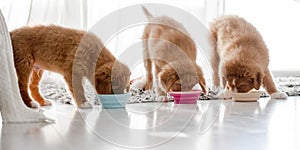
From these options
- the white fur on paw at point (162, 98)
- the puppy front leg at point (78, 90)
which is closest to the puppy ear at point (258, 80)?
the white fur on paw at point (162, 98)

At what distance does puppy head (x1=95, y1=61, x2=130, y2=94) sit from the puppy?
0.28m

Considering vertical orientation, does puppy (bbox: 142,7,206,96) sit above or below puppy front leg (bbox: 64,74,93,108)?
above

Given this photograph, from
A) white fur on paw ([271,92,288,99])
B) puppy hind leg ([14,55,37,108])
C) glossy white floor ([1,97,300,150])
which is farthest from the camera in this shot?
white fur on paw ([271,92,288,99])

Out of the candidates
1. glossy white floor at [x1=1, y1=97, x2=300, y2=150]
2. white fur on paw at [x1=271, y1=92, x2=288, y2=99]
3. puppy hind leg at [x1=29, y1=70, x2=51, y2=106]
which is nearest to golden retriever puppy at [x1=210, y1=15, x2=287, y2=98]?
white fur on paw at [x1=271, y1=92, x2=288, y2=99]

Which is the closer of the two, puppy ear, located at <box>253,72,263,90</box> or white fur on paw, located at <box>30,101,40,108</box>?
white fur on paw, located at <box>30,101,40,108</box>

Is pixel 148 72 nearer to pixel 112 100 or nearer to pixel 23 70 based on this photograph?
pixel 112 100

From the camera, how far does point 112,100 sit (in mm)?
1577

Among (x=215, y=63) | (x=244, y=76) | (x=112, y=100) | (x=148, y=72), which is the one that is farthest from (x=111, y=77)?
(x=215, y=63)

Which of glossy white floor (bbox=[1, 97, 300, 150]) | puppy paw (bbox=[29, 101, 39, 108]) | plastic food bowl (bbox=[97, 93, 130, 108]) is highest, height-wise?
plastic food bowl (bbox=[97, 93, 130, 108])

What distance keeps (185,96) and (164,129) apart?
1.97ft

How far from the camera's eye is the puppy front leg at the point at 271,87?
1.95 meters

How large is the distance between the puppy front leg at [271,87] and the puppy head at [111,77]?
86 centimetres

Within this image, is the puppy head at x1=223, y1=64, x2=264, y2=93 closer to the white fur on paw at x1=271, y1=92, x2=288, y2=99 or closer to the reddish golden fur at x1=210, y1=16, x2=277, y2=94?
the reddish golden fur at x1=210, y1=16, x2=277, y2=94

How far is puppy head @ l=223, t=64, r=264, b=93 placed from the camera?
177cm
